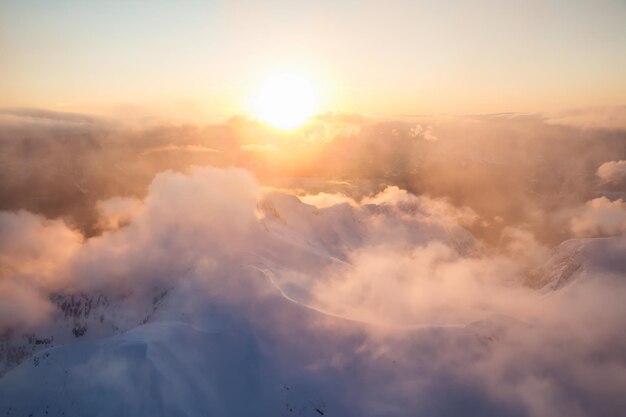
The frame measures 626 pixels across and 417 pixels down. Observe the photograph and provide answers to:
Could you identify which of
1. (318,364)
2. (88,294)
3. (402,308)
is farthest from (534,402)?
(88,294)

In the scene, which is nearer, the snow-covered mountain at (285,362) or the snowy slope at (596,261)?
the snow-covered mountain at (285,362)

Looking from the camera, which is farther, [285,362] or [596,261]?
[596,261]

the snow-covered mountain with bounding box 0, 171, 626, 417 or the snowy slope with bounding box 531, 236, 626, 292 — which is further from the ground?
the snow-covered mountain with bounding box 0, 171, 626, 417

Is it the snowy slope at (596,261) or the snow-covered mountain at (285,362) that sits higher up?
the snow-covered mountain at (285,362)

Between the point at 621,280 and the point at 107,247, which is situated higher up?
the point at 621,280

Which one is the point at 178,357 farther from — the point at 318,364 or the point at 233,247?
the point at 233,247

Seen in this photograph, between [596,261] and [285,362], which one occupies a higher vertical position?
[285,362]

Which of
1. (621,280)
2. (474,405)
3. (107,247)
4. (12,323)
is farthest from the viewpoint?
(107,247)

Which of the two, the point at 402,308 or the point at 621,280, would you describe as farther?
the point at 621,280

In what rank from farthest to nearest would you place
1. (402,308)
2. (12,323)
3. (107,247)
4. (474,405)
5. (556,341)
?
(107,247) < (12,323) < (402,308) < (556,341) < (474,405)

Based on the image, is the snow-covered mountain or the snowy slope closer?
the snow-covered mountain

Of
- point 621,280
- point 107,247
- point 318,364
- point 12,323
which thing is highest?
point 318,364
